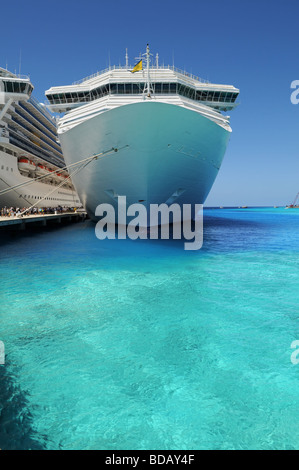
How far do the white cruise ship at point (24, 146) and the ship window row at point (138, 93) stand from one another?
605 cm

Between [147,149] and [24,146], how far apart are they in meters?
25.0

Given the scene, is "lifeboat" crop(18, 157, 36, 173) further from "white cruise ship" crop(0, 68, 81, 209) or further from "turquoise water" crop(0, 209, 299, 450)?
"turquoise water" crop(0, 209, 299, 450)

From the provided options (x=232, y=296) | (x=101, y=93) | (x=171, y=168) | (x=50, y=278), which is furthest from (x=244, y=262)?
(x=101, y=93)

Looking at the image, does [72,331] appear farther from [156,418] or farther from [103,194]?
[103,194]

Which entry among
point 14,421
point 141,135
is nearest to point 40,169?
point 141,135

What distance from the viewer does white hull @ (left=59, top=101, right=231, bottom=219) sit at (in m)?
14.9

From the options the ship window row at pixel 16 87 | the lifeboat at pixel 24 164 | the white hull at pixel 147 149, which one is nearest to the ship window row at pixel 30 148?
Answer: the lifeboat at pixel 24 164

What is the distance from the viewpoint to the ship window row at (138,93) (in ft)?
67.1

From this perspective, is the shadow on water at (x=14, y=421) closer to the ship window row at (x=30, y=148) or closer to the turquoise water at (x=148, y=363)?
the turquoise water at (x=148, y=363)

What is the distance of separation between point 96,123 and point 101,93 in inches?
276

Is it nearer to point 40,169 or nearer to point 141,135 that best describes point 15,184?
point 40,169

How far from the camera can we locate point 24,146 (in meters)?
33.8

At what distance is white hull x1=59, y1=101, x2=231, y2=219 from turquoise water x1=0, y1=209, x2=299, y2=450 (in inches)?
318

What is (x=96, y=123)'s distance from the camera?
16.0 m
